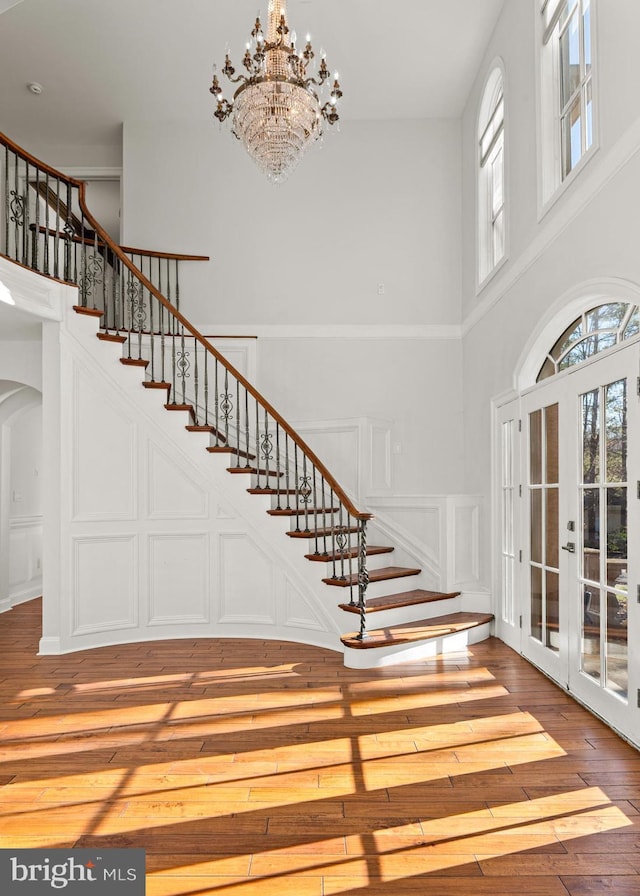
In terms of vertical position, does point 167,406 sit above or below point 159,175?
below

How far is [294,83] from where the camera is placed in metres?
4.37

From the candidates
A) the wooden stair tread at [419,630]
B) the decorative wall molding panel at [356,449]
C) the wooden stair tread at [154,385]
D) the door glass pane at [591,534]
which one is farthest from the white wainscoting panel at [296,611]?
the door glass pane at [591,534]

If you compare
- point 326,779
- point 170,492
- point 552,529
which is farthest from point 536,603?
point 170,492

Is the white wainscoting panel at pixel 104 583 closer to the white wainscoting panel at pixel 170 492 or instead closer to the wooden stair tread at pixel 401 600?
the white wainscoting panel at pixel 170 492

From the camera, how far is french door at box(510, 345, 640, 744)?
11.9ft

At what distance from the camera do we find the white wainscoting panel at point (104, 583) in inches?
228

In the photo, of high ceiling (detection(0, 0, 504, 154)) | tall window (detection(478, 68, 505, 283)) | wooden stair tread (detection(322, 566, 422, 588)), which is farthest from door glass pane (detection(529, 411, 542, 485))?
high ceiling (detection(0, 0, 504, 154))

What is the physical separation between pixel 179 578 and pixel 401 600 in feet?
6.76

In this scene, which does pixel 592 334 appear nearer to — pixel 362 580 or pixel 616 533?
pixel 616 533

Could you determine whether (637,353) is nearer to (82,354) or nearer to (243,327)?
(82,354)

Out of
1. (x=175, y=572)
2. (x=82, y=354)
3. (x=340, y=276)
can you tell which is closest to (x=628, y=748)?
(x=175, y=572)

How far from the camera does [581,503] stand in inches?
169

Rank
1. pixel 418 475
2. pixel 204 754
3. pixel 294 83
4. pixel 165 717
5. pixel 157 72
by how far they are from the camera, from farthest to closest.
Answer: pixel 418 475 → pixel 157 72 → pixel 294 83 → pixel 165 717 → pixel 204 754

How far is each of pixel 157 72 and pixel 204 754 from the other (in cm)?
681
